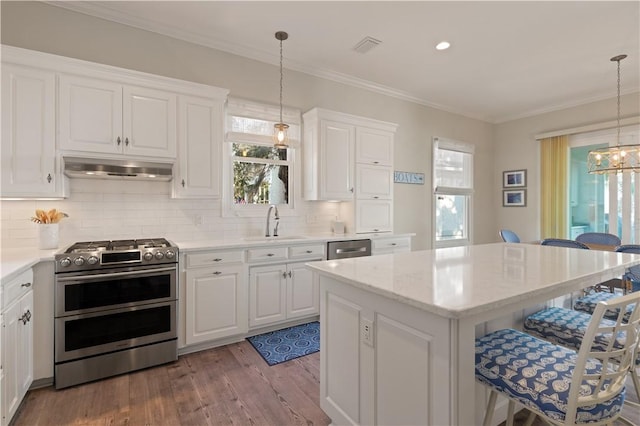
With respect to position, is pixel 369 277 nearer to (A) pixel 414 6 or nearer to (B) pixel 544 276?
(B) pixel 544 276

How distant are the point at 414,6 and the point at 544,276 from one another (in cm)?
247

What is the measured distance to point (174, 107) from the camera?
292 cm

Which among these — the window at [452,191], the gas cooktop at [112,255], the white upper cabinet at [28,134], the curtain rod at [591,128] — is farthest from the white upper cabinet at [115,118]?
the curtain rod at [591,128]

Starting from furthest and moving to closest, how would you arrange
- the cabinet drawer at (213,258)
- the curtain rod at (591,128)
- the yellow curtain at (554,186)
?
1. the yellow curtain at (554,186)
2. the curtain rod at (591,128)
3. the cabinet drawer at (213,258)

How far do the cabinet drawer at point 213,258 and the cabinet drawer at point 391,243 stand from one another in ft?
5.63

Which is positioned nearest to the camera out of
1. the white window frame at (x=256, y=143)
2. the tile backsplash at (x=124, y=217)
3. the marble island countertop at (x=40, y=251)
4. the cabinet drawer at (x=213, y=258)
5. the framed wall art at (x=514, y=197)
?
the marble island countertop at (x=40, y=251)

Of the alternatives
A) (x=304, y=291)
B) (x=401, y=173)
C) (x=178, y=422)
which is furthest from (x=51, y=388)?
(x=401, y=173)

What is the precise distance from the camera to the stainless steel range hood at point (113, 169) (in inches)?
98.5

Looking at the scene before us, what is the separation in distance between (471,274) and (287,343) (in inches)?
77.9

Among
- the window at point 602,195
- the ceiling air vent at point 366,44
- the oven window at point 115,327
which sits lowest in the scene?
the oven window at point 115,327

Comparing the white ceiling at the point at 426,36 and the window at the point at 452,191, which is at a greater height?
the white ceiling at the point at 426,36

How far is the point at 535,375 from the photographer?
128 centimetres

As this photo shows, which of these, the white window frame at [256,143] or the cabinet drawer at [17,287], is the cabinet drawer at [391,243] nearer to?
the white window frame at [256,143]

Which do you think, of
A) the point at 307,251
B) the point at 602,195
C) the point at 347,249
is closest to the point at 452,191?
the point at 602,195
